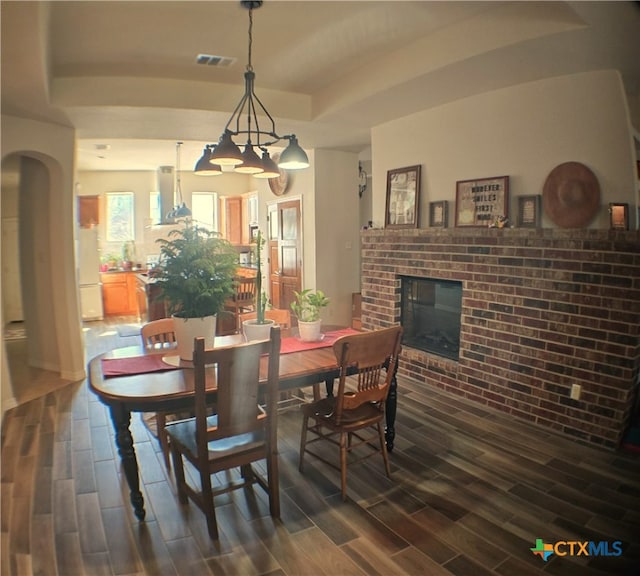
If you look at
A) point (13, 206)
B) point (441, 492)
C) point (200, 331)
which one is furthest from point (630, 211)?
point (13, 206)

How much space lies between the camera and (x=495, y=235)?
359cm

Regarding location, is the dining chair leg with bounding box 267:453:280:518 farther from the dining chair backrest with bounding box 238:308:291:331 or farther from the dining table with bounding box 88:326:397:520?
the dining chair backrest with bounding box 238:308:291:331

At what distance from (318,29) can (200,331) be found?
2242 millimetres

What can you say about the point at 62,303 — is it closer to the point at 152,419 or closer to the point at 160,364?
the point at 152,419

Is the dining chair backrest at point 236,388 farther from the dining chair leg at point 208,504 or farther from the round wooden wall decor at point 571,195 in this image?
the round wooden wall decor at point 571,195

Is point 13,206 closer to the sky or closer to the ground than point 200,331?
closer to the sky

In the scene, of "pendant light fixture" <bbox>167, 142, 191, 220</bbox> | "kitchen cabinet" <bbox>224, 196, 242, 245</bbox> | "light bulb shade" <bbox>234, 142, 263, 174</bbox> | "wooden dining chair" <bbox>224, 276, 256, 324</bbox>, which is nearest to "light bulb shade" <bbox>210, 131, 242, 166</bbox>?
"light bulb shade" <bbox>234, 142, 263, 174</bbox>

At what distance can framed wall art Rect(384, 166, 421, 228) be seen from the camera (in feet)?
14.2

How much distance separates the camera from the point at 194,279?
2.46 m

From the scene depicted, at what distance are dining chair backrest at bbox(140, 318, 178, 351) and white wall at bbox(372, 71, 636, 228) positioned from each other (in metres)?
2.55

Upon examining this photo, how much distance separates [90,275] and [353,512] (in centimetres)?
Result: 696

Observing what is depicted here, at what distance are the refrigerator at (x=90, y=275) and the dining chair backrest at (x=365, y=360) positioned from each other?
6.64 m

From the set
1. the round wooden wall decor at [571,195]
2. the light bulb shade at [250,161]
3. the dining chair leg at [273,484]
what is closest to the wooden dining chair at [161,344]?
the dining chair leg at [273,484]

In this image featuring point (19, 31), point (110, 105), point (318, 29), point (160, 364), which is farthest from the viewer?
point (110, 105)
